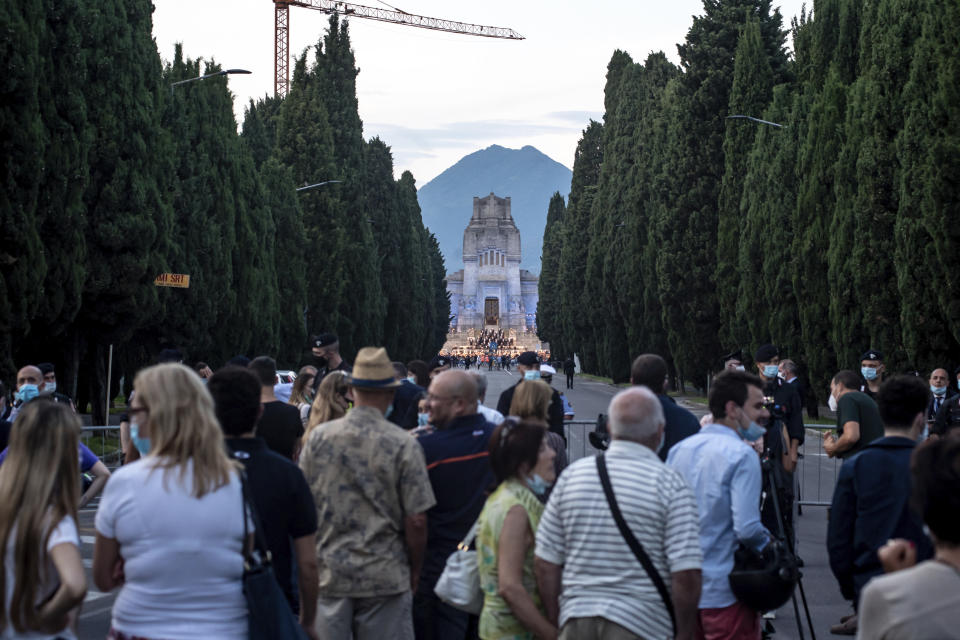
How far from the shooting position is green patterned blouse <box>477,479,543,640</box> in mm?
5797

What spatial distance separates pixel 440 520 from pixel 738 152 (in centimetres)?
3485

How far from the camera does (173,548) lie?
15.7 ft

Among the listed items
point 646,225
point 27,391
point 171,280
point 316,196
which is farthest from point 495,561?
point 646,225

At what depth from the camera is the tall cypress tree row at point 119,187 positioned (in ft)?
83.0

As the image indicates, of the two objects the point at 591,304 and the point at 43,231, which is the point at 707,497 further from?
the point at 591,304

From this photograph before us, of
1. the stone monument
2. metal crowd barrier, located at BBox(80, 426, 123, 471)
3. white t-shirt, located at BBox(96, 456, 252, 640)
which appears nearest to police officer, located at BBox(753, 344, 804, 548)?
white t-shirt, located at BBox(96, 456, 252, 640)

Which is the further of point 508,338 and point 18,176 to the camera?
point 508,338

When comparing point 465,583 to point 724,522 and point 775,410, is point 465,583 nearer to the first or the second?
point 724,522

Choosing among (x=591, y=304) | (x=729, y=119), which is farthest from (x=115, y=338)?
(x=591, y=304)

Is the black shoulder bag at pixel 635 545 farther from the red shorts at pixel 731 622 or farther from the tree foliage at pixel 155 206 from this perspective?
the tree foliage at pixel 155 206

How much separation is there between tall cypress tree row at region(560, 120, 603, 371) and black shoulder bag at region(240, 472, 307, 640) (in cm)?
6692

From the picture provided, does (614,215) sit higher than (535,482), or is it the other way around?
(614,215)

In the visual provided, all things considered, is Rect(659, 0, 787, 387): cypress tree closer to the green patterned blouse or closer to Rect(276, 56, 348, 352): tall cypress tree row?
Rect(276, 56, 348, 352): tall cypress tree row

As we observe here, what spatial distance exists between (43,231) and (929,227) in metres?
14.8
